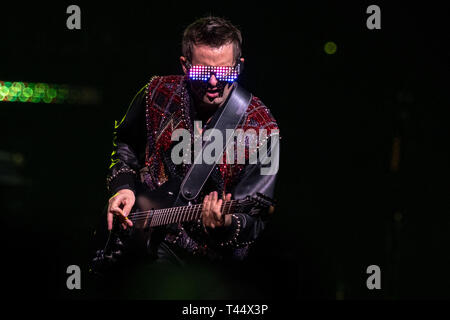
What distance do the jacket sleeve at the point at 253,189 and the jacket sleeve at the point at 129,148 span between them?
0.60 meters

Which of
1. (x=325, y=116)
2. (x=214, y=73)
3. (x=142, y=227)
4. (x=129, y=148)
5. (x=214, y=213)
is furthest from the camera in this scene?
(x=325, y=116)

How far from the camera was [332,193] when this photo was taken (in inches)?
151

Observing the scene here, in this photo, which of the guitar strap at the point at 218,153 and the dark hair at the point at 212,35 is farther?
the guitar strap at the point at 218,153

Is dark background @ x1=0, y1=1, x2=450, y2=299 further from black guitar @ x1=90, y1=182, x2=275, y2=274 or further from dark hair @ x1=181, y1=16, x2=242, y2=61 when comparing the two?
black guitar @ x1=90, y1=182, x2=275, y2=274

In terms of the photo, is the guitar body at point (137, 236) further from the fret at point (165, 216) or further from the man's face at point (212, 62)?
the man's face at point (212, 62)

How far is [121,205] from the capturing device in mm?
2605

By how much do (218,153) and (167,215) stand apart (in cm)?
39

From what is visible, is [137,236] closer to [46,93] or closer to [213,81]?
[213,81]

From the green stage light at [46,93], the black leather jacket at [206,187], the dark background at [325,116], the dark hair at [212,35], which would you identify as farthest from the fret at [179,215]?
the green stage light at [46,93]

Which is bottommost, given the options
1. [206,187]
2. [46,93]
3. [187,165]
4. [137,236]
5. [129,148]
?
[137,236]

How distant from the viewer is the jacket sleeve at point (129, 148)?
2.70 meters

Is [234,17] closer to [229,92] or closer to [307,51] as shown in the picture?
[307,51]

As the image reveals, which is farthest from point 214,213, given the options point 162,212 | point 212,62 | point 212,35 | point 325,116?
point 325,116

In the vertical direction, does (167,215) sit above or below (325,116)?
below
